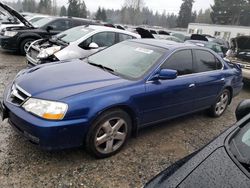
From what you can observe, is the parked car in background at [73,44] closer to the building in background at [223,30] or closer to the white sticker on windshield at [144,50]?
the white sticker on windshield at [144,50]

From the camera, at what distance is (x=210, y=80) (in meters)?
4.78

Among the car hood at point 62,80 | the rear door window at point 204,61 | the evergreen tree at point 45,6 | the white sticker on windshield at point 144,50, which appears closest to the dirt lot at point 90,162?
the car hood at point 62,80

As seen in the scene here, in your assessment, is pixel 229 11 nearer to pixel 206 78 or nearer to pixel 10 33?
pixel 10 33

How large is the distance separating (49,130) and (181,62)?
2406 millimetres

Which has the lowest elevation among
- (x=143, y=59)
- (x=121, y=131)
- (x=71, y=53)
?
(x=121, y=131)

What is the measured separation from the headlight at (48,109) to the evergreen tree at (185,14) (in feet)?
227

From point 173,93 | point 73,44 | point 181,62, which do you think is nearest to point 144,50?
point 181,62

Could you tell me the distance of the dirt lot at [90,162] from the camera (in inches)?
117

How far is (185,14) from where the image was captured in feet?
225

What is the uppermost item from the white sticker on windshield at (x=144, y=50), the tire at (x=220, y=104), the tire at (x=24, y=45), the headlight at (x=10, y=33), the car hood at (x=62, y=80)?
the white sticker on windshield at (x=144, y=50)

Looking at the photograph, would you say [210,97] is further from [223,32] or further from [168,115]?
[223,32]

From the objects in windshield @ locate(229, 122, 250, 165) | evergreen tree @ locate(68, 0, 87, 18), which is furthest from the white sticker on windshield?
evergreen tree @ locate(68, 0, 87, 18)

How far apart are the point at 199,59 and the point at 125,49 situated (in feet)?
4.34

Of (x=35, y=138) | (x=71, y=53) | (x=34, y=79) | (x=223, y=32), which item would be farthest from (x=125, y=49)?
(x=223, y=32)
